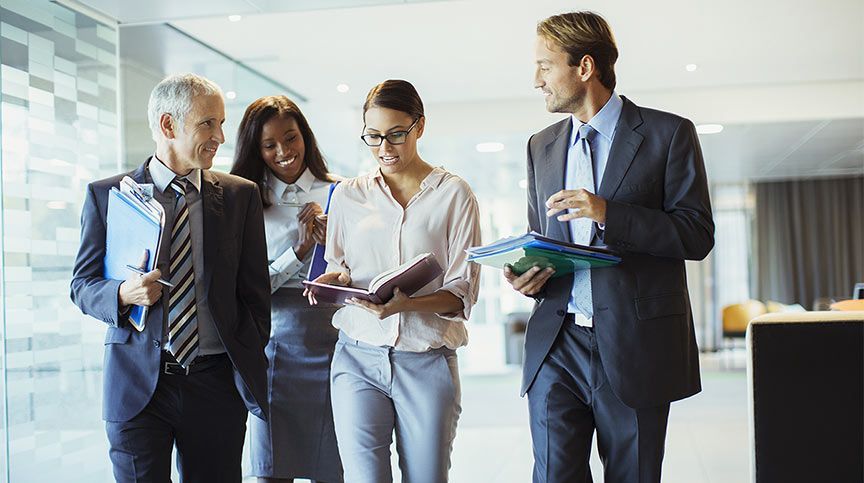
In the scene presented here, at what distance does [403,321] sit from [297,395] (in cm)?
98

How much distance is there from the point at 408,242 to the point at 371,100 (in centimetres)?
45

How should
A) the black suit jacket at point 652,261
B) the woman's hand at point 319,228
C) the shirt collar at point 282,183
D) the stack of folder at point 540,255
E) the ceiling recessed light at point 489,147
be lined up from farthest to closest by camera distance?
the ceiling recessed light at point 489,147, the shirt collar at point 282,183, the woman's hand at point 319,228, the black suit jacket at point 652,261, the stack of folder at point 540,255

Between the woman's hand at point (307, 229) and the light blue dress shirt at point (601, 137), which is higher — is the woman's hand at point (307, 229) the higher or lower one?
the lower one

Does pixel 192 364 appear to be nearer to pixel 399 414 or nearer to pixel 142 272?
pixel 142 272

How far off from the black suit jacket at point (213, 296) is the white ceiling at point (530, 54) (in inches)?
82.8

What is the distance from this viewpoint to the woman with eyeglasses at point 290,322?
139 inches

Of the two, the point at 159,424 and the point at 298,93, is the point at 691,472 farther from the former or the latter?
the point at 298,93

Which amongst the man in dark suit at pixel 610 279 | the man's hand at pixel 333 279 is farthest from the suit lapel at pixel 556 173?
the man's hand at pixel 333 279

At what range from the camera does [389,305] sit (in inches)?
102

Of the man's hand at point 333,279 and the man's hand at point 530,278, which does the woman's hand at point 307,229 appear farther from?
the man's hand at point 530,278

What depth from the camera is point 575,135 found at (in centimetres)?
268

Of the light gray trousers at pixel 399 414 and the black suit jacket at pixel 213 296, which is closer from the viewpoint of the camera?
the black suit jacket at pixel 213 296

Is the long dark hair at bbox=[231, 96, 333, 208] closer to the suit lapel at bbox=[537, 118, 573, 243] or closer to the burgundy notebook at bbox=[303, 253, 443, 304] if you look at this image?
the burgundy notebook at bbox=[303, 253, 443, 304]

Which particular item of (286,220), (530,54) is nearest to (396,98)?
(286,220)
